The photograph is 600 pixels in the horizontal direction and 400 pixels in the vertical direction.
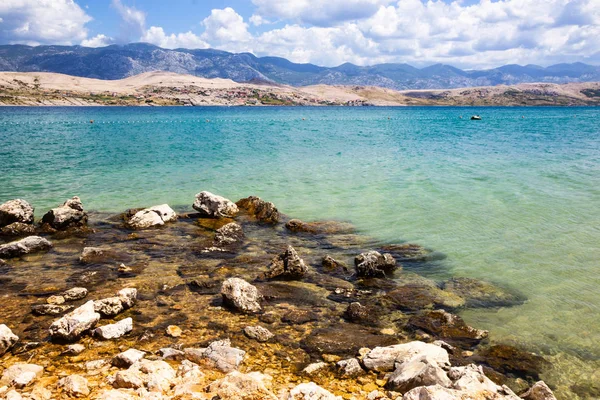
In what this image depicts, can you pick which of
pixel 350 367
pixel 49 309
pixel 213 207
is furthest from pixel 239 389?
pixel 213 207

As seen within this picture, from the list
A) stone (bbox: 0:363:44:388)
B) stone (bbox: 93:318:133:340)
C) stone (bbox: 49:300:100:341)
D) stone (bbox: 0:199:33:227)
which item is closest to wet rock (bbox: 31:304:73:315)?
stone (bbox: 49:300:100:341)

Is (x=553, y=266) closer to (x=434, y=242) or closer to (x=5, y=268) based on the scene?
(x=434, y=242)

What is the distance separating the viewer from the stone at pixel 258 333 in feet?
31.7

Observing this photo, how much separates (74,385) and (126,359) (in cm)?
111

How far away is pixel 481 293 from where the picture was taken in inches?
505

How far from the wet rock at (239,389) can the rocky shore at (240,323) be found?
0.08ft

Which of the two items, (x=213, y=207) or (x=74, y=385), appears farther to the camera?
(x=213, y=207)

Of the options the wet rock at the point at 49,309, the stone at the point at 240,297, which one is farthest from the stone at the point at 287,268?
the wet rock at the point at 49,309

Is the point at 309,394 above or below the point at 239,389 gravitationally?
below

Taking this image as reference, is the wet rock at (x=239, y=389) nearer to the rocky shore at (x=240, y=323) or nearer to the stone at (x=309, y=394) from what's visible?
the rocky shore at (x=240, y=323)

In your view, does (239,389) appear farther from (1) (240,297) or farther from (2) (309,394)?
(1) (240,297)

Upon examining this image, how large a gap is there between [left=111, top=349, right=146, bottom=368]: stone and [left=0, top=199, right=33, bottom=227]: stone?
14.3 meters

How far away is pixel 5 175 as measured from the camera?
32250mm

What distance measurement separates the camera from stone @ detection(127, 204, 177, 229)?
747 inches
